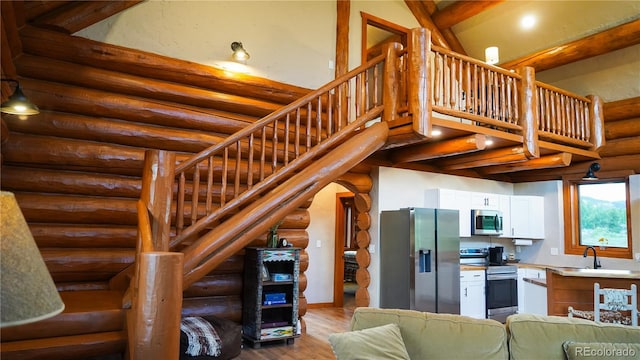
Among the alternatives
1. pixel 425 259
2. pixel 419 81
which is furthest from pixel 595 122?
pixel 419 81

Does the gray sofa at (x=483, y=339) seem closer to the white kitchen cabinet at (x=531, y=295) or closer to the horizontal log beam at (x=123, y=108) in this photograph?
the horizontal log beam at (x=123, y=108)

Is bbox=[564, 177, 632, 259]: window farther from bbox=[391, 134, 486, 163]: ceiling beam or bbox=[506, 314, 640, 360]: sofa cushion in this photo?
bbox=[506, 314, 640, 360]: sofa cushion

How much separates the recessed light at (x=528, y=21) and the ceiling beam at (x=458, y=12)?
0.59m

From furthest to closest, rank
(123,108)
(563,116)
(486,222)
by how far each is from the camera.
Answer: (486,222), (563,116), (123,108)

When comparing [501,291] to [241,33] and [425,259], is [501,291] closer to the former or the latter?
[425,259]

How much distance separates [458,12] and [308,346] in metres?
5.82

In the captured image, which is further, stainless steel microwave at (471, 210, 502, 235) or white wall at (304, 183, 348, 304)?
white wall at (304, 183, 348, 304)

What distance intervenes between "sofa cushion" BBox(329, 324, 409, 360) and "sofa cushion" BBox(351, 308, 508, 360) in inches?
5.2

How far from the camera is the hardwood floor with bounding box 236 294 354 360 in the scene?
4398 millimetres

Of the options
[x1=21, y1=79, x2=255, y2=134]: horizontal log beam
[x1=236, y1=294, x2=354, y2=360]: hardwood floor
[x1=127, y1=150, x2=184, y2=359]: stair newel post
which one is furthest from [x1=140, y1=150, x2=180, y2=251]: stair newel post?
[x1=236, y1=294, x2=354, y2=360]: hardwood floor

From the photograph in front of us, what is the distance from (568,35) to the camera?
661cm

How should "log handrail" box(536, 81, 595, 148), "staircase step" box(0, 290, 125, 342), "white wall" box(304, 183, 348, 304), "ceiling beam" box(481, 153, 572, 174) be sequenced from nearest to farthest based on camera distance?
1. "staircase step" box(0, 290, 125, 342)
2. "log handrail" box(536, 81, 595, 148)
3. "ceiling beam" box(481, 153, 572, 174)
4. "white wall" box(304, 183, 348, 304)

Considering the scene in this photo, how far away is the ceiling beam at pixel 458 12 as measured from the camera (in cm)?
679

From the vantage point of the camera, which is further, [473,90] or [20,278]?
[473,90]
